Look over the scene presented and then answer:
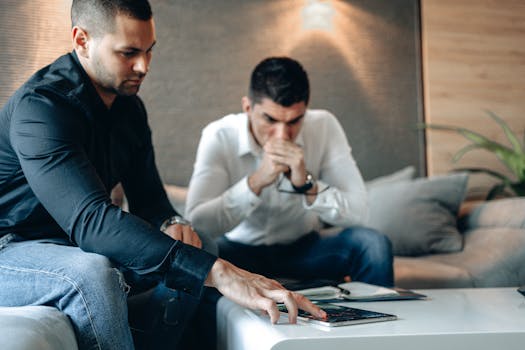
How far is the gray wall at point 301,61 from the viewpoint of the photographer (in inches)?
105

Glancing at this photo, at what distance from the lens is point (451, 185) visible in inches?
102

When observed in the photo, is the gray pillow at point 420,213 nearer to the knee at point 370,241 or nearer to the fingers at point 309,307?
the knee at point 370,241

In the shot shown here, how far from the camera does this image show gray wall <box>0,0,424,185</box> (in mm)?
2439

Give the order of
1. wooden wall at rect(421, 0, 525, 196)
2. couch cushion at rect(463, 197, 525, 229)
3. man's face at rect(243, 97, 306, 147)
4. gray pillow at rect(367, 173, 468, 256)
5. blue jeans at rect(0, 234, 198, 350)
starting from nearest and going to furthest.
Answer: blue jeans at rect(0, 234, 198, 350), man's face at rect(243, 97, 306, 147), couch cushion at rect(463, 197, 525, 229), gray pillow at rect(367, 173, 468, 256), wooden wall at rect(421, 0, 525, 196)

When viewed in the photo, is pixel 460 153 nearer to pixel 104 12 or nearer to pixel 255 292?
pixel 104 12

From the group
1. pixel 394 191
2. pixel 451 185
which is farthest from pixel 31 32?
pixel 451 185

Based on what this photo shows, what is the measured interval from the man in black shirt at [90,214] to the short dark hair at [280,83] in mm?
548

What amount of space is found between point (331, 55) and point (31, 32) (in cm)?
132

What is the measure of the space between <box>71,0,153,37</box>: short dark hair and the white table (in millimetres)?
762

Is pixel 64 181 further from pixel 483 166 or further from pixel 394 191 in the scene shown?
pixel 483 166

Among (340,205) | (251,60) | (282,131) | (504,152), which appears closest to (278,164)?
(282,131)

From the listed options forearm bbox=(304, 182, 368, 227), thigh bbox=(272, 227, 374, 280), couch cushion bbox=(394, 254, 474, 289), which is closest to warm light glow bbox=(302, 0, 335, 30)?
forearm bbox=(304, 182, 368, 227)

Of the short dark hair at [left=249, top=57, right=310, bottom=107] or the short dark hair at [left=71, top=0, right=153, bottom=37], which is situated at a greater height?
the short dark hair at [left=71, top=0, right=153, bottom=37]

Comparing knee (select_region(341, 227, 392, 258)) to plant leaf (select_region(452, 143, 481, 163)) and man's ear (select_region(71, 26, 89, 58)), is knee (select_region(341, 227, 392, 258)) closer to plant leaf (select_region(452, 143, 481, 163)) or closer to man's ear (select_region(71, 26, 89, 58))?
man's ear (select_region(71, 26, 89, 58))
